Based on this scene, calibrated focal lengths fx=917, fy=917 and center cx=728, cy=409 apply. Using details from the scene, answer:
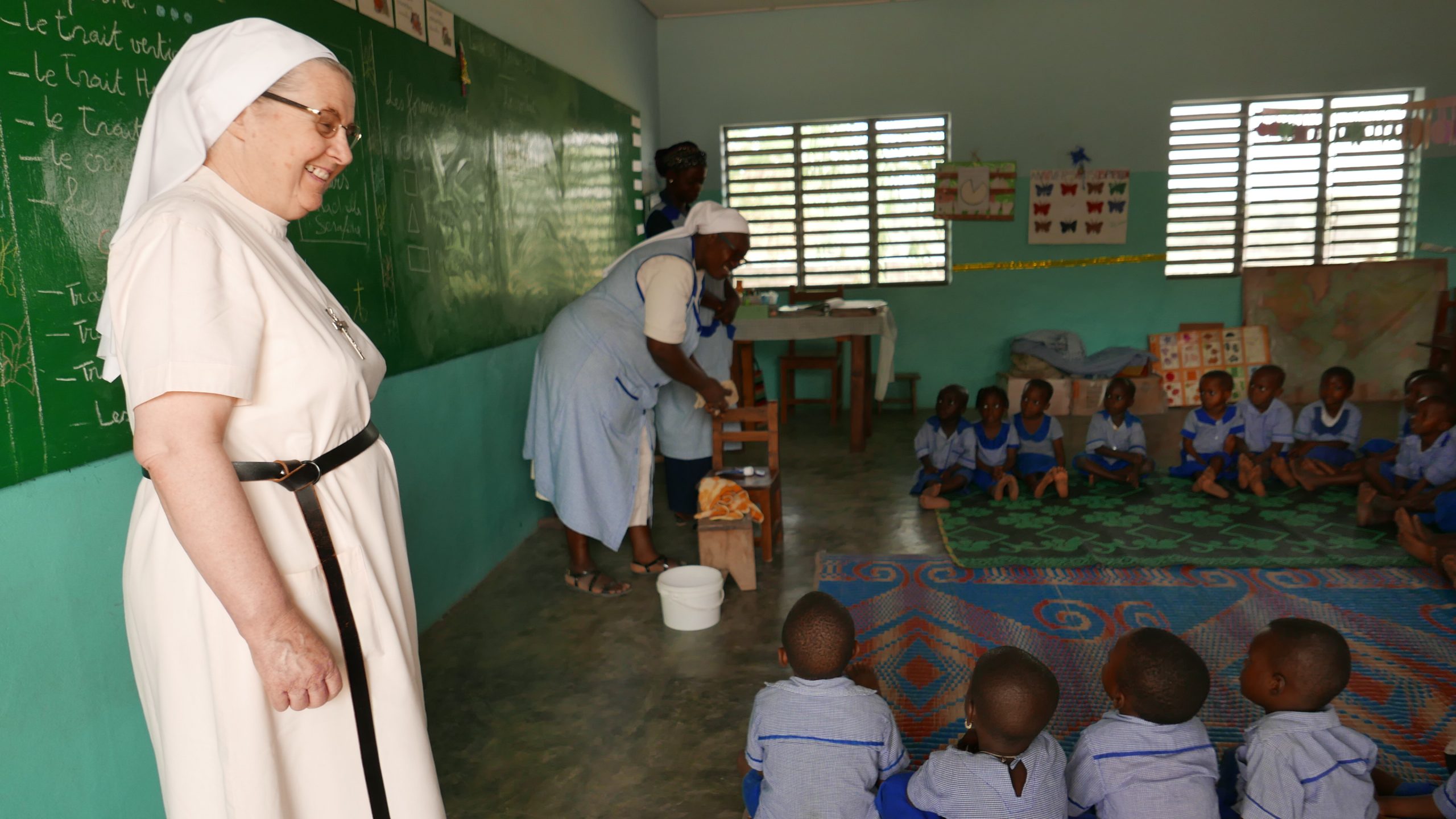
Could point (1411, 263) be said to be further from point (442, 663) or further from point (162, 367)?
point (162, 367)

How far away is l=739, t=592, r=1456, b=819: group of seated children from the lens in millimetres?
1683

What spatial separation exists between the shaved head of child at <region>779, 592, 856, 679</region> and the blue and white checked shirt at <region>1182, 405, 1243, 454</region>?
12.0 ft

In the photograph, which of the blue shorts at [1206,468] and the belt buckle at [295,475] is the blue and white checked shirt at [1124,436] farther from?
the belt buckle at [295,475]

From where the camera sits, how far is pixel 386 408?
299 cm

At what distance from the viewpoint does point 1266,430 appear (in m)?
4.71

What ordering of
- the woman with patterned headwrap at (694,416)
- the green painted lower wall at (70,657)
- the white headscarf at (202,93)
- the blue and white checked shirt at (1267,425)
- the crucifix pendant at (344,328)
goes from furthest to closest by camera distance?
the blue and white checked shirt at (1267,425) → the woman with patterned headwrap at (694,416) → the green painted lower wall at (70,657) → the crucifix pendant at (344,328) → the white headscarf at (202,93)

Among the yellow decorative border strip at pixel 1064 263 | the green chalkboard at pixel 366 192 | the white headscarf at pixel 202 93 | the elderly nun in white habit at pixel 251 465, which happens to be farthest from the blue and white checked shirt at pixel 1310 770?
the yellow decorative border strip at pixel 1064 263

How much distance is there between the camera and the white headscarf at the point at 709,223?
3400 mm

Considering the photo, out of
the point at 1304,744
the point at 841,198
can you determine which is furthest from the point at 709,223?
the point at 841,198

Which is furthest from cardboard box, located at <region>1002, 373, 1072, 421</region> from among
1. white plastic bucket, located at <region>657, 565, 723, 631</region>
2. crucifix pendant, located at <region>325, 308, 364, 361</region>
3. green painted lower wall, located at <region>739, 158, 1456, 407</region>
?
crucifix pendant, located at <region>325, 308, 364, 361</region>

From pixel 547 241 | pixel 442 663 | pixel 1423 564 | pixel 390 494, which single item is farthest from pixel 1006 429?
pixel 390 494

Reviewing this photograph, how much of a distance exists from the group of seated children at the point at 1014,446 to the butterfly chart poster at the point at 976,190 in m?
2.53

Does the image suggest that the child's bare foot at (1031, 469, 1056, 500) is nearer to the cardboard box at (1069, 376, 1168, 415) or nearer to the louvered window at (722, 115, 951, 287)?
the cardboard box at (1069, 376, 1168, 415)

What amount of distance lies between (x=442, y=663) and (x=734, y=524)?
44.3 inches
